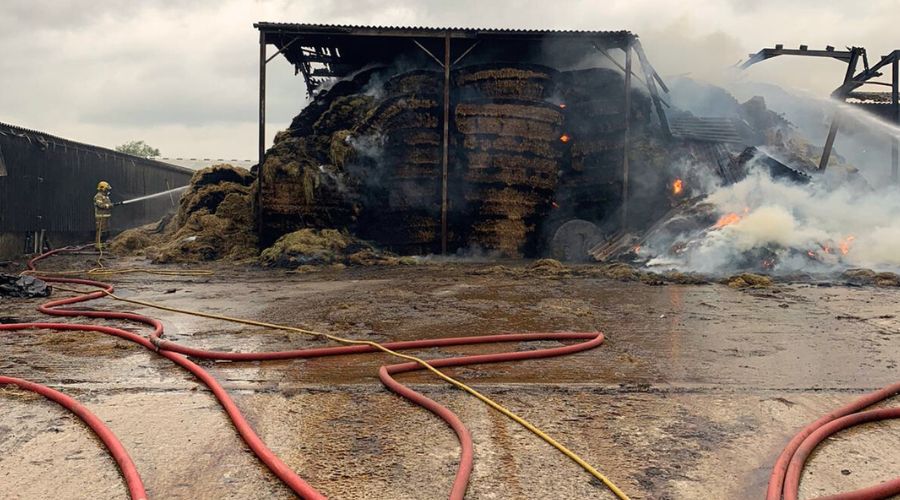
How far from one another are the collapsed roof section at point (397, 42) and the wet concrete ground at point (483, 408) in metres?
9.03

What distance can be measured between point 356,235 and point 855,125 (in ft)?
61.5

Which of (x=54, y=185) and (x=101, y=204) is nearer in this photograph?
(x=101, y=204)

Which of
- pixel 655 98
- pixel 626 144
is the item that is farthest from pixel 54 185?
pixel 655 98

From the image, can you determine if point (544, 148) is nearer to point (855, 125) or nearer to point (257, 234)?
point (257, 234)

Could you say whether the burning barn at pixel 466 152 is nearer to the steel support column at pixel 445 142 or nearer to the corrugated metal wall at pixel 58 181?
the steel support column at pixel 445 142

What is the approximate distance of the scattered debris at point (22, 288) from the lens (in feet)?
25.5

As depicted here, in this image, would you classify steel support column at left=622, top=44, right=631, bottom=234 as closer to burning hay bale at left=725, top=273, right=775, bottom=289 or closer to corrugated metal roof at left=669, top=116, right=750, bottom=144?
corrugated metal roof at left=669, top=116, right=750, bottom=144

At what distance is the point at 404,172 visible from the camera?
13977 mm

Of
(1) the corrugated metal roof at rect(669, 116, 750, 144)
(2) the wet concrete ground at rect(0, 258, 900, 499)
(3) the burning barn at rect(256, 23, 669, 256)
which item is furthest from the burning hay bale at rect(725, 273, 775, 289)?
(1) the corrugated metal roof at rect(669, 116, 750, 144)

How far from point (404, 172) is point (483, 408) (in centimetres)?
1097

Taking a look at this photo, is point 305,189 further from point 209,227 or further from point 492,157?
point 492,157

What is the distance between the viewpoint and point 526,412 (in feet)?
11.1

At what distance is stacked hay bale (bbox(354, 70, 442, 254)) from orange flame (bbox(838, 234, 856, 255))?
8173 mm

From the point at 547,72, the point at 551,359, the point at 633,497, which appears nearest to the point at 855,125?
the point at 547,72
